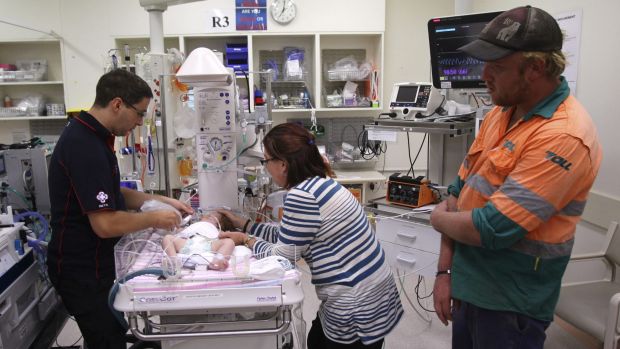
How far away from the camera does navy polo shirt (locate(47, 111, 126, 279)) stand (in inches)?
63.2

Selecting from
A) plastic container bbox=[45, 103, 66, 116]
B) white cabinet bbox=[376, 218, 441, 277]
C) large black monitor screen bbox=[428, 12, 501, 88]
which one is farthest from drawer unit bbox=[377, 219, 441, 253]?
plastic container bbox=[45, 103, 66, 116]

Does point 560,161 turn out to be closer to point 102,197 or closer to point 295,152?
point 295,152

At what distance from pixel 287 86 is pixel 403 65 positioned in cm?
122

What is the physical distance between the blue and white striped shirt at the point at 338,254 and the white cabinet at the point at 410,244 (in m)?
0.98

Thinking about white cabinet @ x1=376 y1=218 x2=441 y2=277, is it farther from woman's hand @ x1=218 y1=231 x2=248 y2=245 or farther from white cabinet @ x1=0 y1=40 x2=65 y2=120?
white cabinet @ x1=0 y1=40 x2=65 y2=120

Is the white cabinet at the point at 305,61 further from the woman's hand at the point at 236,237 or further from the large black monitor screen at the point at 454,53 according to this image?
the woman's hand at the point at 236,237

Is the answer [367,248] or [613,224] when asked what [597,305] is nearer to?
[613,224]

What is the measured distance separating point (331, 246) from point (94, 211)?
2.76 feet

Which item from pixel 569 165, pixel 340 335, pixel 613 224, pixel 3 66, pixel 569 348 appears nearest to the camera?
pixel 569 165

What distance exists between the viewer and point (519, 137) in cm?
124

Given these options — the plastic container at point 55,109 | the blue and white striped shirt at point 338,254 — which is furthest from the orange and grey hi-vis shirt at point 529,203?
the plastic container at point 55,109

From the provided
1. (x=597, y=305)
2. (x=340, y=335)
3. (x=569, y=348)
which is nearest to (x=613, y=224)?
(x=597, y=305)

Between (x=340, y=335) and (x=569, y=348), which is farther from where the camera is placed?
(x=569, y=348)

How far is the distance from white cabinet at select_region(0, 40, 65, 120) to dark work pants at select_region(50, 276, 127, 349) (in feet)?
10.6
